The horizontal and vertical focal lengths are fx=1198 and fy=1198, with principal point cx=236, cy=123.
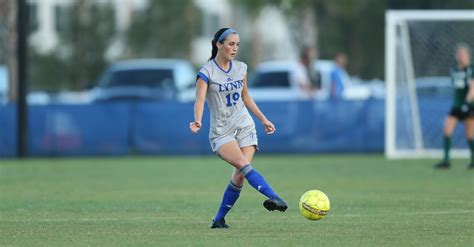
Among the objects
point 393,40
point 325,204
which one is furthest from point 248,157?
point 393,40

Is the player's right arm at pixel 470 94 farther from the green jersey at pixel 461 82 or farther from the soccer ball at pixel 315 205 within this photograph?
the soccer ball at pixel 315 205

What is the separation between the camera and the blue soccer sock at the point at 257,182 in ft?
37.2

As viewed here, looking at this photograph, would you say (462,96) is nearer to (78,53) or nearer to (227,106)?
(227,106)

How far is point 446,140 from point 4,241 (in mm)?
12829

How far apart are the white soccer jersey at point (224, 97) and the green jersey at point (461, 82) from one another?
35.4 feet

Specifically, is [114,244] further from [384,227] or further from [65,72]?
[65,72]

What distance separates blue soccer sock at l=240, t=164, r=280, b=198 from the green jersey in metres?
11.1

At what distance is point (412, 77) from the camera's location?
27266 mm

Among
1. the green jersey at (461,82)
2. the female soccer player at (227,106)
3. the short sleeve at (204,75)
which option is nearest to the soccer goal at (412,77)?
the green jersey at (461,82)

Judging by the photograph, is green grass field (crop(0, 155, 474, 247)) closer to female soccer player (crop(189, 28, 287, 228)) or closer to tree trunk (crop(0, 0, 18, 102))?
female soccer player (crop(189, 28, 287, 228))

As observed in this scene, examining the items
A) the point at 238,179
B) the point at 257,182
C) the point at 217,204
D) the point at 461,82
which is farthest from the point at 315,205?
the point at 461,82

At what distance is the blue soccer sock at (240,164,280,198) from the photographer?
447 inches

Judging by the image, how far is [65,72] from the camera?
4778cm

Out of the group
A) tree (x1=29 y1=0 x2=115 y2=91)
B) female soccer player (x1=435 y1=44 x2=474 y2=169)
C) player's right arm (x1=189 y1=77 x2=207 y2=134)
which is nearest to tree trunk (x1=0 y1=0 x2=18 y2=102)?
tree (x1=29 y1=0 x2=115 y2=91)
